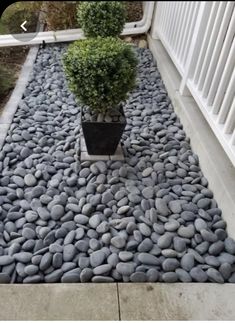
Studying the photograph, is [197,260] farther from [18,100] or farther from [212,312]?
[18,100]

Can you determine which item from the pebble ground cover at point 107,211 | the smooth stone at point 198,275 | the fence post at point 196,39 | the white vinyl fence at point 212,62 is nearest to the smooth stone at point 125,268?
the pebble ground cover at point 107,211

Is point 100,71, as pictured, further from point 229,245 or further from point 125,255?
point 229,245

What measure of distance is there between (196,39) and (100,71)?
2.81 ft

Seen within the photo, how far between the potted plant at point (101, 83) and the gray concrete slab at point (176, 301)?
83 cm

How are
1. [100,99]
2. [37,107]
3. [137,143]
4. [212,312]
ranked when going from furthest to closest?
[37,107], [137,143], [100,99], [212,312]

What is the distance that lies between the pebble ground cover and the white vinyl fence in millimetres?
282

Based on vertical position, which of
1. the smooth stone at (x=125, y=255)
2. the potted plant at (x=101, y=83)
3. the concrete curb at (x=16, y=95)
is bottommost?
the concrete curb at (x=16, y=95)

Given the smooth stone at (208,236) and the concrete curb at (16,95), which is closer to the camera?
the smooth stone at (208,236)

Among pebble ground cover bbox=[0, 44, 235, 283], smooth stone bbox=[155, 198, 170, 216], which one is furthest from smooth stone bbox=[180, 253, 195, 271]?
smooth stone bbox=[155, 198, 170, 216]

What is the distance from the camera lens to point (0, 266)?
1.21 meters

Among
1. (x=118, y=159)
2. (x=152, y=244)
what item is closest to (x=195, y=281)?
(x=152, y=244)

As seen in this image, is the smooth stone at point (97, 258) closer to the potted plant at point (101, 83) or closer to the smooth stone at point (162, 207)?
the smooth stone at point (162, 207)

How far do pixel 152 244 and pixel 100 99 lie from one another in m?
0.76

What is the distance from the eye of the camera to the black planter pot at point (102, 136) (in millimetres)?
1680
